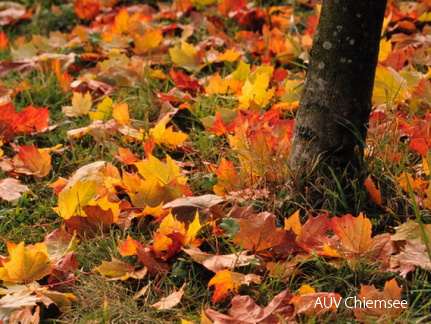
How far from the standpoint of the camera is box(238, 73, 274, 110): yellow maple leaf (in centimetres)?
240

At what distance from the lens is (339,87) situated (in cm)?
181

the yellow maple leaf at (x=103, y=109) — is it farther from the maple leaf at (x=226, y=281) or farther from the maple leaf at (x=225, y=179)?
the maple leaf at (x=226, y=281)

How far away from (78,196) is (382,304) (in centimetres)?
107

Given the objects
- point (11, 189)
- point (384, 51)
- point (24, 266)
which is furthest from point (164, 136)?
point (384, 51)

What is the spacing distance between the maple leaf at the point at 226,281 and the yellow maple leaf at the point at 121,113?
1153mm

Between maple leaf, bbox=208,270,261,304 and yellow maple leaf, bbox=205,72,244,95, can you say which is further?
yellow maple leaf, bbox=205,72,244,95

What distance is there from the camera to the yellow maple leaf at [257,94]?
7.87 ft

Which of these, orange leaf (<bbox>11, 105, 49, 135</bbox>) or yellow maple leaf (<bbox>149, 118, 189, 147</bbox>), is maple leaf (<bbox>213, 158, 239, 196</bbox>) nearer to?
yellow maple leaf (<bbox>149, 118, 189, 147</bbox>)

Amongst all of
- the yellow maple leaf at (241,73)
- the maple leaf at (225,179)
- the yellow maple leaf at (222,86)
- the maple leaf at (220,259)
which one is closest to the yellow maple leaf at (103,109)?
the yellow maple leaf at (222,86)

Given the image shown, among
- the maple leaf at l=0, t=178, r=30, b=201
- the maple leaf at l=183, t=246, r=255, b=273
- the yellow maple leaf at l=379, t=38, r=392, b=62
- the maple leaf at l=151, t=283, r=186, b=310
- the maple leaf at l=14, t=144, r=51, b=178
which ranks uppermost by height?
the yellow maple leaf at l=379, t=38, r=392, b=62

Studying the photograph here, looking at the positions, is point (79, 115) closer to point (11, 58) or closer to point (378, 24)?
point (11, 58)

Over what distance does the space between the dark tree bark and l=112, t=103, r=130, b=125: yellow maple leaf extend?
2.89ft

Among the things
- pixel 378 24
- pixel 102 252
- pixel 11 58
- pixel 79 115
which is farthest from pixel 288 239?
pixel 11 58

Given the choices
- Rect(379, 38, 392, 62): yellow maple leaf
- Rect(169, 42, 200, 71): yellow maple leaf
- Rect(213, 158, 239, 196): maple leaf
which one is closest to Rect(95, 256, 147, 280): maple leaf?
Rect(213, 158, 239, 196): maple leaf
